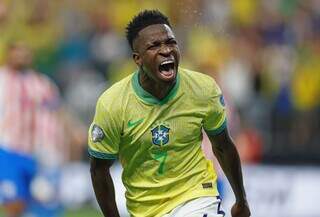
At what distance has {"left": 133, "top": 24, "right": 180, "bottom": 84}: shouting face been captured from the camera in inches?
291

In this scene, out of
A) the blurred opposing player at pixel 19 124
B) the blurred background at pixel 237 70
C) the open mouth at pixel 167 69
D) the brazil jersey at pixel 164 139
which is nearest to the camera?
the open mouth at pixel 167 69

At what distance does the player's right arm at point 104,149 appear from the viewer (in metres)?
7.55

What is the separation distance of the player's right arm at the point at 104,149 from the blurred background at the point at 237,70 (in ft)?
26.0

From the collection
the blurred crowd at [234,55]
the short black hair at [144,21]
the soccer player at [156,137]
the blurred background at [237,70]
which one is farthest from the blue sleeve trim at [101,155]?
the blurred crowd at [234,55]

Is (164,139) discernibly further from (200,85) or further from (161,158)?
(200,85)

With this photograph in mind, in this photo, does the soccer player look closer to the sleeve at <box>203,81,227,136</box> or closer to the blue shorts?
the sleeve at <box>203,81,227,136</box>

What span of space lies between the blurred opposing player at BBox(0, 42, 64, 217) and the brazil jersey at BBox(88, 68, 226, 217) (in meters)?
5.45

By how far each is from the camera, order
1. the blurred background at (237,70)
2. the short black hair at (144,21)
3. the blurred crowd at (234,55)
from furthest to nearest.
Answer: the blurred crowd at (234,55) < the blurred background at (237,70) < the short black hair at (144,21)

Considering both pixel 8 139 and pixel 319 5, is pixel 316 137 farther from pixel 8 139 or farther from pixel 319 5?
pixel 8 139

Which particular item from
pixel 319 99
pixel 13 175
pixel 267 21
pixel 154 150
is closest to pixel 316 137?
pixel 319 99

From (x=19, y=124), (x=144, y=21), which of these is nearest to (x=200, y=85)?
(x=144, y=21)

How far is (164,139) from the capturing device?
7703 millimetres

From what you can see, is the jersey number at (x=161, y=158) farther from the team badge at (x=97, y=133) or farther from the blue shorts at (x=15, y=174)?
the blue shorts at (x=15, y=174)

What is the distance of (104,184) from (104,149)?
249 millimetres
